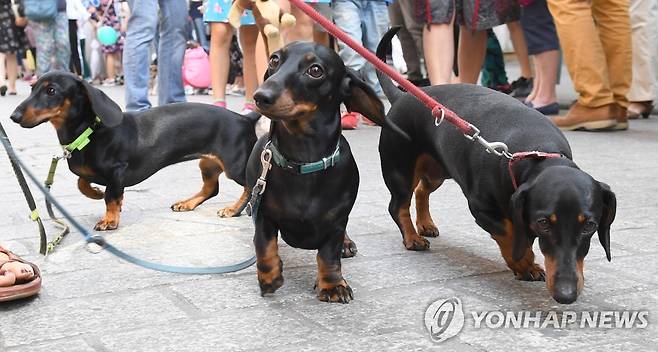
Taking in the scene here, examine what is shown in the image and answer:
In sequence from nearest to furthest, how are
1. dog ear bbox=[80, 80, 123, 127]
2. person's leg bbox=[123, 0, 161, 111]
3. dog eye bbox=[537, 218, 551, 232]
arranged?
dog eye bbox=[537, 218, 551, 232]
dog ear bbox=[80, 80, 123, 127]
person's leg bbox=[123, 0, 161, 111]

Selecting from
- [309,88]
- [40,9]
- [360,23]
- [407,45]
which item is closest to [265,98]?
[309,88]

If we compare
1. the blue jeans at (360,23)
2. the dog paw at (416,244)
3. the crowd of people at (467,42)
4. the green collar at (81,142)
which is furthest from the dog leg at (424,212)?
the blue jeans at (360,23)

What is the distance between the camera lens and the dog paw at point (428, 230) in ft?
10.6

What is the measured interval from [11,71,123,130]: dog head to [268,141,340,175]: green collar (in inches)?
47.0

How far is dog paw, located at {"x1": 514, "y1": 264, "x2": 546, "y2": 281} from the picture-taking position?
255 centimetres

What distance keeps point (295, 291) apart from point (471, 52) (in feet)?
14.9

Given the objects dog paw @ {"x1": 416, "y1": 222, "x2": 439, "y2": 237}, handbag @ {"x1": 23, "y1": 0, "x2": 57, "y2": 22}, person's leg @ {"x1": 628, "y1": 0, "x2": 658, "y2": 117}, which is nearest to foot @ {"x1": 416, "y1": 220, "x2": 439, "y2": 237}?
dog paw @ {"x1": 416, "y1": 222, "x2": 439, "y2": 237}

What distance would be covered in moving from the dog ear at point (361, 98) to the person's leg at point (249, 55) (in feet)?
14.2

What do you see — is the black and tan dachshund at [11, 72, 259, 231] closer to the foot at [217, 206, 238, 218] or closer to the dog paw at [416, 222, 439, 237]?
the foot at [217, 206, 238, 218]

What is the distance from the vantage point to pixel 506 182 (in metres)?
2.43

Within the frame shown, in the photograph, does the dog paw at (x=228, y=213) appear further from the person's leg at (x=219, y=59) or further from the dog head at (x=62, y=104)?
the person's leg at (x=219, y=59)

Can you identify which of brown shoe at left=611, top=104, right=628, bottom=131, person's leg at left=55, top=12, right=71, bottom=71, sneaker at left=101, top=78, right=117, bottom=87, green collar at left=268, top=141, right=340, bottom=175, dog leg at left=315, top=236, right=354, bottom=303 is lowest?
sneaker at left=101, top=78, right=117, bottom=87

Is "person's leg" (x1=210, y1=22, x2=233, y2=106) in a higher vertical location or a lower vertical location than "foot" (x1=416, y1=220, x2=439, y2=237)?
lower

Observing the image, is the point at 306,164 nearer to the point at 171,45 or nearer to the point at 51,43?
the point at 171,45
